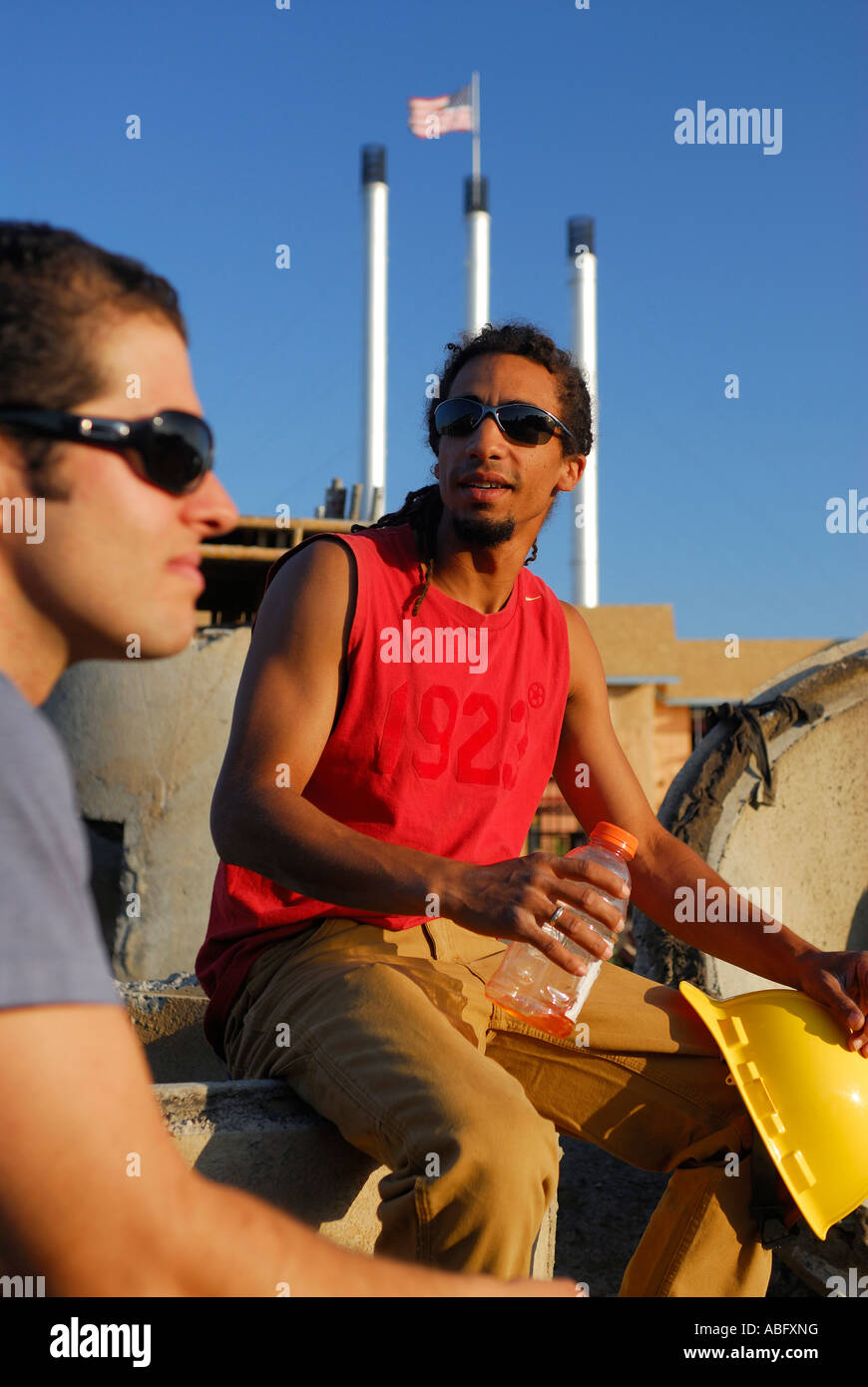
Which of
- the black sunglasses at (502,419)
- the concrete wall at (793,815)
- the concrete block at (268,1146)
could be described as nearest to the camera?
the concrete block at (268,1146)

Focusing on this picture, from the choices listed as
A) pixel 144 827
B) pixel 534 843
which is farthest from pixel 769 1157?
pixel 534 843

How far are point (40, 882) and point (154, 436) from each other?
48 centimetres

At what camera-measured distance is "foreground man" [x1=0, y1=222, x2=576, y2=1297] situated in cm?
90

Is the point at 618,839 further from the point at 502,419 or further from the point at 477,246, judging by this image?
the point at 477,246

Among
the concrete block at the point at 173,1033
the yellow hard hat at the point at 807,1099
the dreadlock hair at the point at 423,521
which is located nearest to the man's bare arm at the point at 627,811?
the yellow hard hat at the point at 807,1099

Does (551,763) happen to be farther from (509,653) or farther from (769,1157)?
(769,1157)

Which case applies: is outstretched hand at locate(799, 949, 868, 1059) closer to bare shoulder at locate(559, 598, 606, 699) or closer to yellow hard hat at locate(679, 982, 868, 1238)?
yellow hard hat at locate(679, 982, 868, 1238)

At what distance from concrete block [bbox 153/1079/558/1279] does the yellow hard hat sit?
836 millimetres

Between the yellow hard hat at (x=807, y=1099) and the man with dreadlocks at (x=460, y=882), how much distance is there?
8 centimetres

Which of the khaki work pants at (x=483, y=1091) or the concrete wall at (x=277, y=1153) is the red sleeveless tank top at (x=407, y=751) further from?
the concrete wall at (x=277, y=1153)

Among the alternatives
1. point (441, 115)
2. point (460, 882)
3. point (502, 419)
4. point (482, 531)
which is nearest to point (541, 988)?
point (460, 882)

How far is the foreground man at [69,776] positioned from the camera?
0.90m

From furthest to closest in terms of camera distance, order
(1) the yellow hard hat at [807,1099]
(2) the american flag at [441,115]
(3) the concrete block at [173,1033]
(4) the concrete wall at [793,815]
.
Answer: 1. (2) the american flag at [441,115]
2. (4) the concrete wall at [793,815]
3. (3) the concrete block at [173,1033]
4. (1) the yellow hard hat at [807,1099]

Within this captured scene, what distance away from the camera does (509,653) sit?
2883 mm
